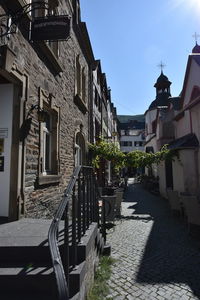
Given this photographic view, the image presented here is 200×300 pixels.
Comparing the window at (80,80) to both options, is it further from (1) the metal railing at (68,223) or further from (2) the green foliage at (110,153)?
(1) the metal railing at (68,223)

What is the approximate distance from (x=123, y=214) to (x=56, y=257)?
345 inches

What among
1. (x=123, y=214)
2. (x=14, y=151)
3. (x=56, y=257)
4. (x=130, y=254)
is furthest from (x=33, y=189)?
(x=123, y=214)

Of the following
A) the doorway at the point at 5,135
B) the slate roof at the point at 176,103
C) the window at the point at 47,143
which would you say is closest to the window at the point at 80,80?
the window at the point at 47,143

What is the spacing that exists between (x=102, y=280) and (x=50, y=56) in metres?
5.11

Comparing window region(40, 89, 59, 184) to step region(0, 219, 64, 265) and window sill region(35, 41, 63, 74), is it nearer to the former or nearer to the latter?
window sill region(35, 41, 63, 74)

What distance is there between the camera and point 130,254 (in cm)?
539

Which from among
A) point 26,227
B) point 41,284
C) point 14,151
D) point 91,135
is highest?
point 91,135

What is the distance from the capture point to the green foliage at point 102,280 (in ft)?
11.5

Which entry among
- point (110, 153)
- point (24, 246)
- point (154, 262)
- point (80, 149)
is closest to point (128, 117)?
point (110, 153)

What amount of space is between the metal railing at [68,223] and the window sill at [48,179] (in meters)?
1.34

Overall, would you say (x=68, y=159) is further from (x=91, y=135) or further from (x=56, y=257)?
(x=56, y=257)

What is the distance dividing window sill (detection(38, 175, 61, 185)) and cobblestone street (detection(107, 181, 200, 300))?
210cm

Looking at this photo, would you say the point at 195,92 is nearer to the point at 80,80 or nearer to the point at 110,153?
the point at 110,153

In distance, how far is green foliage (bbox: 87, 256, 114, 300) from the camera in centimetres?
349
